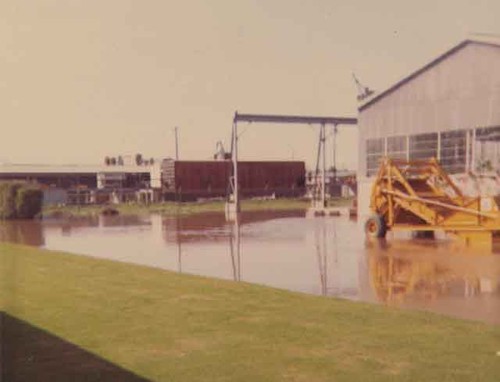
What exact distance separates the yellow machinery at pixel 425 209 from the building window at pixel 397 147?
6489mm

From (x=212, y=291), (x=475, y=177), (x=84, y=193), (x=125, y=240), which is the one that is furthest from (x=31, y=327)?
(x=84, y=193)

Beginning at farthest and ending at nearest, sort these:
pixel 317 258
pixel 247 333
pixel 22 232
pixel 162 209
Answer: pixel 162 209, pixel 22 232, pixel 317 258, pixel 247 333

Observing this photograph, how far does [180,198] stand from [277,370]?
4047cm

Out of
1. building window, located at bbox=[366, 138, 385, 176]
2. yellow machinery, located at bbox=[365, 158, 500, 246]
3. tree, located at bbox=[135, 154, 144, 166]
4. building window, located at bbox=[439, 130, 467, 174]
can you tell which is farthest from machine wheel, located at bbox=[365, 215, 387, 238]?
tree, located at bbox=[135, 154, 144, 166]

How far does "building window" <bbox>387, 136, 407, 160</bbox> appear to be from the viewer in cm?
2498

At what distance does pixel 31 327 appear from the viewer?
636 centimetres

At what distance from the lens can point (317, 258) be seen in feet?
41.3

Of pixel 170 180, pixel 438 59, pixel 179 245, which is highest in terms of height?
pixel 438 59

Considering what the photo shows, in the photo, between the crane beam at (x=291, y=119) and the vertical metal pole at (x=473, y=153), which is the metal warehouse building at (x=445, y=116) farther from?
the crane beam at (x=291, y=119)

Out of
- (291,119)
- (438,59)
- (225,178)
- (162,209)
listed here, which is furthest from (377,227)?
(225,178)

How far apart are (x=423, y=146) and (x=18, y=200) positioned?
60.0ft

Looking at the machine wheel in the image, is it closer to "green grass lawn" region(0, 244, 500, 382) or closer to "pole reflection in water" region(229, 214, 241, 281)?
"pole reflection in water" region(229, 214, 241, 281)

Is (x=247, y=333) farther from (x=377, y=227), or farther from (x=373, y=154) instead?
(x=373, y=154)

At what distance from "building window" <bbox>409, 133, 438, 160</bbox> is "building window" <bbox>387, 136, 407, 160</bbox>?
45 cm
